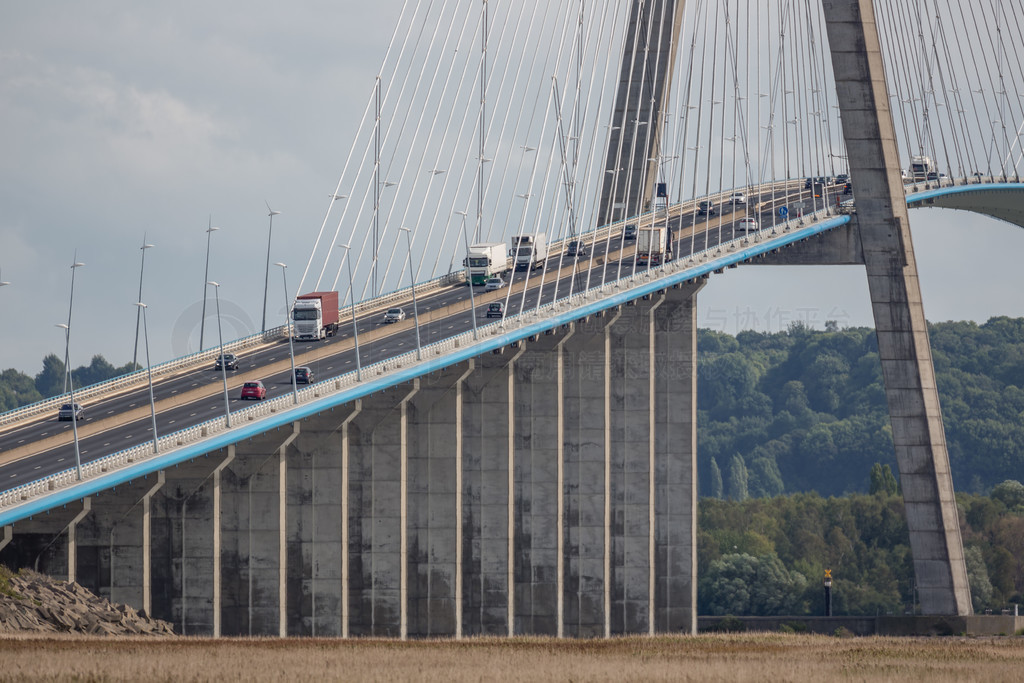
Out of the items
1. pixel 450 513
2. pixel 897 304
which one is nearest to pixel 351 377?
pixel 450 513

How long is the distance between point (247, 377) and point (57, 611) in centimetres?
2115

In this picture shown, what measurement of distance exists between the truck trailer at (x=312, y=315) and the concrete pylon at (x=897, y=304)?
31956 mm

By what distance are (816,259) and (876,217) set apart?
430 cm

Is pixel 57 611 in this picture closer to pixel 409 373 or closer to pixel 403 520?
pixel 409 373

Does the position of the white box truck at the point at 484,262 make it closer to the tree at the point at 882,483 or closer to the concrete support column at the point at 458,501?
the concrete support column at the point at 458,501

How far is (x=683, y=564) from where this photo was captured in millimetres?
102438

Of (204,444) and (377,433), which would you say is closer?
(204,444)

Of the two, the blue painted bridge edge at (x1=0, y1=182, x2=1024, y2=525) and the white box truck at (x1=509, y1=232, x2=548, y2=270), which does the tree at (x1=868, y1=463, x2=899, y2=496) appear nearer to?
the blue painted bridge edge at (x1=0, y1=182, x2=1024, y2=525)

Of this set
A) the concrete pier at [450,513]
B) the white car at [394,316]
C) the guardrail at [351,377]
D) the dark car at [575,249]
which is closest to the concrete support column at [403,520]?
the concrete pier at [450,513]

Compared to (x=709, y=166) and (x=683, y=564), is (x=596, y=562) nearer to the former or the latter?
(x=683, y=564)

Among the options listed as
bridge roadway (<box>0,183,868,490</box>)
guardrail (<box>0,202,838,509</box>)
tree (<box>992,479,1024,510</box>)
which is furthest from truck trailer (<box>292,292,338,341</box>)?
tree (<box>992,479,1024,510</box>)

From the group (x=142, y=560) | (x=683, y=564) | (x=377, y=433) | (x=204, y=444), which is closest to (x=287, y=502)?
(x=377, y=433)

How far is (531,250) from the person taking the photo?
96.1 metres

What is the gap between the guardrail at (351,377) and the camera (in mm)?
58062
